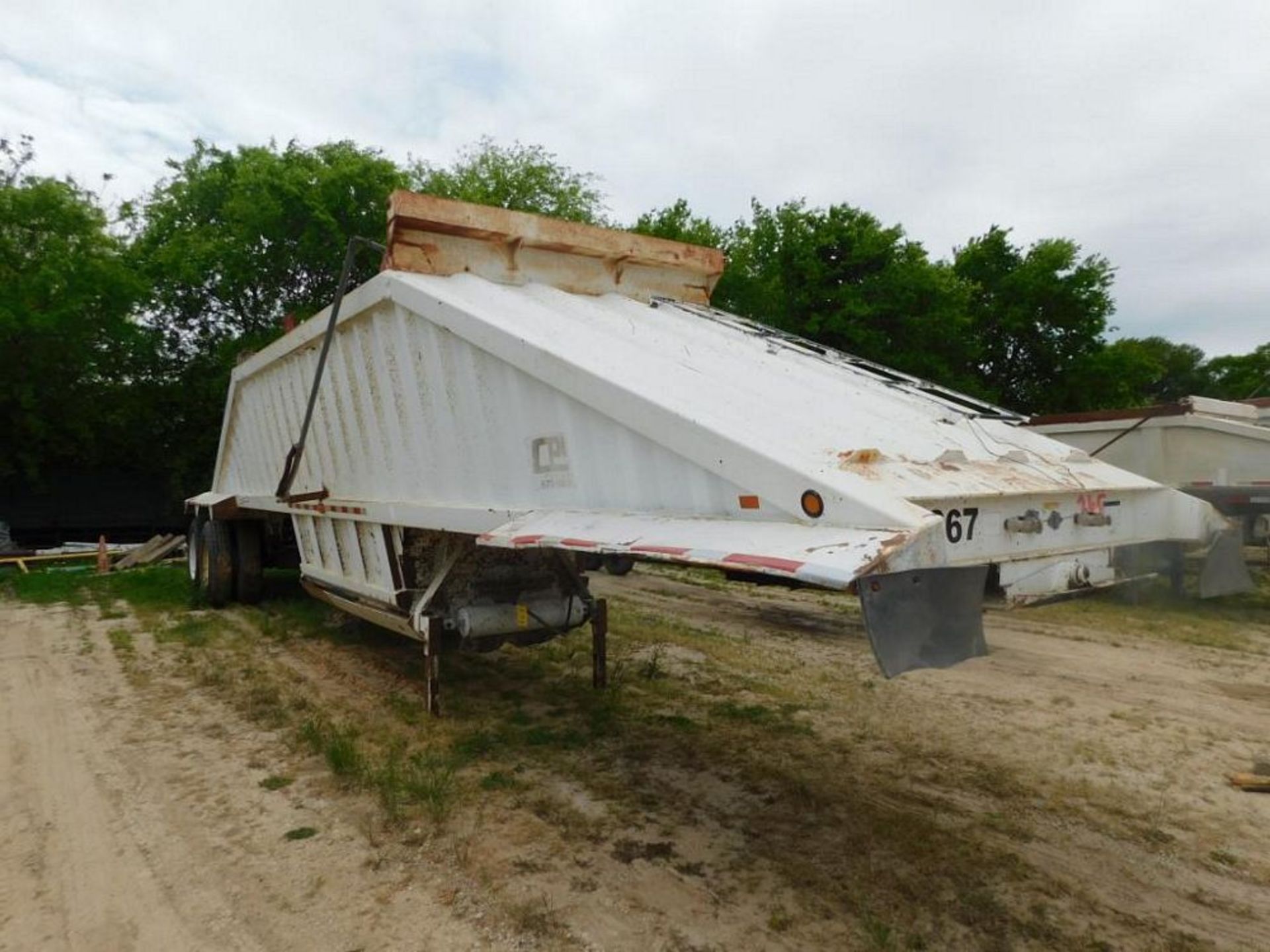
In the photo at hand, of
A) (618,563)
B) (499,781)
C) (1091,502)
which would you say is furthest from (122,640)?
(1091,502)

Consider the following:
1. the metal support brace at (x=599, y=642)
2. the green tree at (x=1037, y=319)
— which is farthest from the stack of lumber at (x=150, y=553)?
the green tree at (x=1037, y=319)

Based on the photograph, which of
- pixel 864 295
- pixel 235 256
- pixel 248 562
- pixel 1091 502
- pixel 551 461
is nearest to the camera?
pixel 1091 502

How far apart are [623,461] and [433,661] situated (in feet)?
8.27

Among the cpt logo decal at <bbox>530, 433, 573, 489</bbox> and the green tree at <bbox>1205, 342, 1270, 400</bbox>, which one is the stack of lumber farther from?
the green tree at <bbox>1205, 342, 1270, 400</bbox>

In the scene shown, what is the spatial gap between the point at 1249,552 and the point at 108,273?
21554 mm

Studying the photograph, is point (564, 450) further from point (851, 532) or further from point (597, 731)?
point (597, 731)

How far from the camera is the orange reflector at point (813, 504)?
8.33ft

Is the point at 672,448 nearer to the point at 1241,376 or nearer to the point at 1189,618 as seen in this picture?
the point at 1189,618

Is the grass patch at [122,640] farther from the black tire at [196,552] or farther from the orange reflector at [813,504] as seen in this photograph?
the orange reflector at [813,504]

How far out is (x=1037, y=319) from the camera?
22984 millimetres

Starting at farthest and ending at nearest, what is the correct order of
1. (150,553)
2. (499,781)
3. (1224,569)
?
(150,553), (499,781), (1224,569)

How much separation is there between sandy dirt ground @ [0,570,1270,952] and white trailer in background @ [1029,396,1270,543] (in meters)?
3.93

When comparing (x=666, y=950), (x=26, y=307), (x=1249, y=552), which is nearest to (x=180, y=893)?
(x=666, y=950)

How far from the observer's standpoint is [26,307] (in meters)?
16.7
